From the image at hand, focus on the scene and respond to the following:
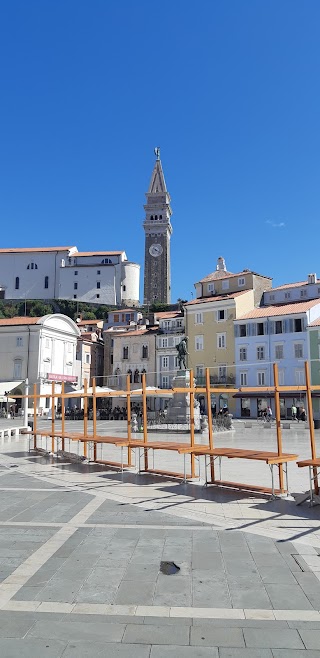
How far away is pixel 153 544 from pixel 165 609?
208 centimetres

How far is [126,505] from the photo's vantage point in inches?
369

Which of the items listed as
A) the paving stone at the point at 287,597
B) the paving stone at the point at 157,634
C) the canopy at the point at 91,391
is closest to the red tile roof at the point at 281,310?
the canopy at the point at 91,391

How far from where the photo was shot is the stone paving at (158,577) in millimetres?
4234

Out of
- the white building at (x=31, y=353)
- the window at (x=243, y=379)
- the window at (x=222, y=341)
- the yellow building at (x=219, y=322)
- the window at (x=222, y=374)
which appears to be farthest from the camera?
the white building at (x=31, y=353)

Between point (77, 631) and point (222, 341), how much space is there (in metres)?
46.6

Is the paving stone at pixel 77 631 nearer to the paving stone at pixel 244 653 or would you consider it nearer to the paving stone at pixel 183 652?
the paving stone at pixel 183 652

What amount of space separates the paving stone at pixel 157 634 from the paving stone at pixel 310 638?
3.14ft

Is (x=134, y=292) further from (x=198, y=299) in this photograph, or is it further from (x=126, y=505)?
(x=126, y=505)

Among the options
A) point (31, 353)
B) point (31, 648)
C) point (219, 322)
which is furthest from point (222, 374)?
point (31, 648)

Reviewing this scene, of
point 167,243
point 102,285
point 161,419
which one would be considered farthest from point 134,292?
point 161,419

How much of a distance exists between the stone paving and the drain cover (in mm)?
84

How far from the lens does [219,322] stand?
166 ft

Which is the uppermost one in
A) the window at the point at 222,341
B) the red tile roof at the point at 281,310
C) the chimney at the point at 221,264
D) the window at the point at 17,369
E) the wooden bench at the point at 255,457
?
the chimney at the point at 221,264

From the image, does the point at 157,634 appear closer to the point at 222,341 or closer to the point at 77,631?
the point at 77,631
